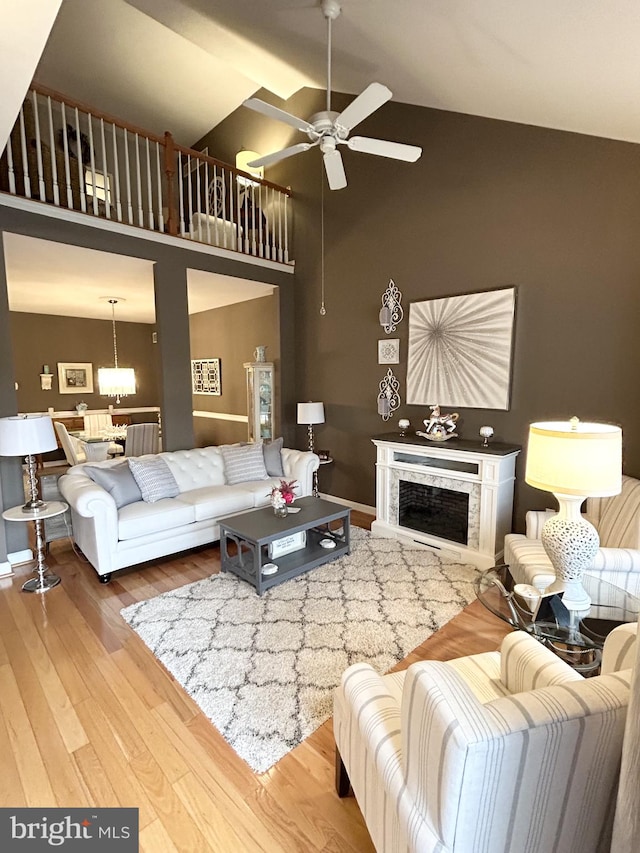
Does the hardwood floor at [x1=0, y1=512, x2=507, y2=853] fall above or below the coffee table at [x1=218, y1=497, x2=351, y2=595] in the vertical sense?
below

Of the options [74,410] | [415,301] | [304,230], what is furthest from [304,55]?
[74,410]

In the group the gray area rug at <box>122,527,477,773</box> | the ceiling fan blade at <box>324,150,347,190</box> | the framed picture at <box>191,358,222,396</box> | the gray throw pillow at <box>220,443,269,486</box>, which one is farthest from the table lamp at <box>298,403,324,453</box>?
the framed picture at <box>191,358,222,396</box>

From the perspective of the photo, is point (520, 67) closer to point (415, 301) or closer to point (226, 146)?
point (415, 301)

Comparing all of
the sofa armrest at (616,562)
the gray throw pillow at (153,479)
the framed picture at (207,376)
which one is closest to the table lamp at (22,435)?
the gray throw pillow at (153,479)

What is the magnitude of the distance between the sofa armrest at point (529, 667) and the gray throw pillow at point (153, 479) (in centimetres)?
308

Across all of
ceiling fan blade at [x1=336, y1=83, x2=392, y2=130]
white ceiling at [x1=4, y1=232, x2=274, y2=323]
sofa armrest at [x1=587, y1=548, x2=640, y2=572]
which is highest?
ceiling fan blade at [x1=336, y1=83, x2=392, y2=130]

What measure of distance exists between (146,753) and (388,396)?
12.1 ft

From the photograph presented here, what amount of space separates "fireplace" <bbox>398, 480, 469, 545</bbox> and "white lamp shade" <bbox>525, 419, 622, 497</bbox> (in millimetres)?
1825

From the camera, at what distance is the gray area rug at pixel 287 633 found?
192 centimetres

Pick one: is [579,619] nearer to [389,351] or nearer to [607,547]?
[607,547]

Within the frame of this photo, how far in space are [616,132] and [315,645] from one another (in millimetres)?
3873

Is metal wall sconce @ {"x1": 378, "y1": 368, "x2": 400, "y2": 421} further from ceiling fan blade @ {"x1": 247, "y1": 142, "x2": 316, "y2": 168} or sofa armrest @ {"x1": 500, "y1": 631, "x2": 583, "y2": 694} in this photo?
sofa armrest @ {"x1": 500, "y1": 631, "x2": 583, "y2": 694}

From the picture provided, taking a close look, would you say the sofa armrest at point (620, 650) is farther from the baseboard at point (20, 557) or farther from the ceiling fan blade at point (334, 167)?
the baseboard at point (20, 557)

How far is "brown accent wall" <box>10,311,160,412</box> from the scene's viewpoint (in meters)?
7.07
